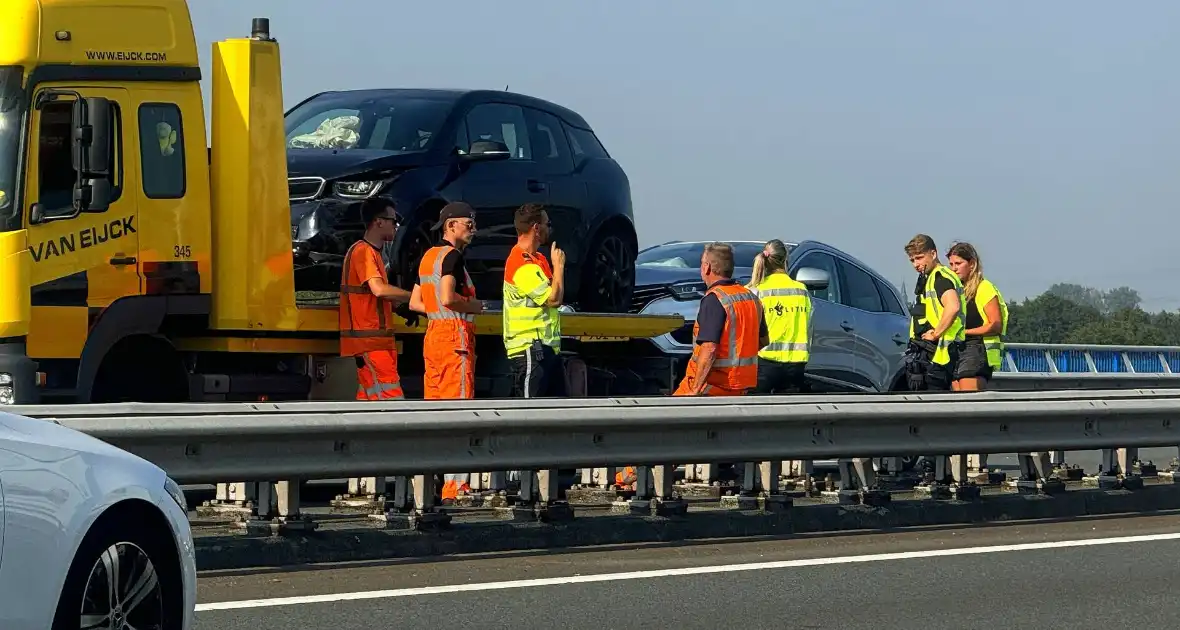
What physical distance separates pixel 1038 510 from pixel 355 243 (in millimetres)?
4585

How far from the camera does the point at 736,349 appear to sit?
1391 centimetres

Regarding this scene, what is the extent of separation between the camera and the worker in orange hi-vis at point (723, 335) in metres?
13.7

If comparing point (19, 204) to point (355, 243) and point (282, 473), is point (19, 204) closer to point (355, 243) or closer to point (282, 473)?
point (355, 243)

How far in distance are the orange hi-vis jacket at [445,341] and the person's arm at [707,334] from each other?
170 cm

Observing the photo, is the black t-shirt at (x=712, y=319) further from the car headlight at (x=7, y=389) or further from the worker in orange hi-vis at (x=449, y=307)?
the car headlight at (x=7, y=389)

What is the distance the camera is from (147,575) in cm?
618

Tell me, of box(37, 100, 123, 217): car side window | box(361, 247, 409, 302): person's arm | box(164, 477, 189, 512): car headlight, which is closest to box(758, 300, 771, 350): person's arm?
box(361, 247, 409, 302): person's arm

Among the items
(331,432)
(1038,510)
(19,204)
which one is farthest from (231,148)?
(1038,510)

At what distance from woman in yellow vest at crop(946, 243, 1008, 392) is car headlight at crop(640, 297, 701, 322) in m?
2.47

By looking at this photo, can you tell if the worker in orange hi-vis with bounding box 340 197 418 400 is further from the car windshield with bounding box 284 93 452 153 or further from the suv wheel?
the suv wheel

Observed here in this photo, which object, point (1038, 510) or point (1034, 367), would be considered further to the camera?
point (1034, 367)

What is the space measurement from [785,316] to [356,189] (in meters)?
3.60

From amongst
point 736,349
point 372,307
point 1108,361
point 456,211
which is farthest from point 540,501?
point 1108,361

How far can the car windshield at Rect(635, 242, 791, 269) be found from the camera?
18.6 meters
